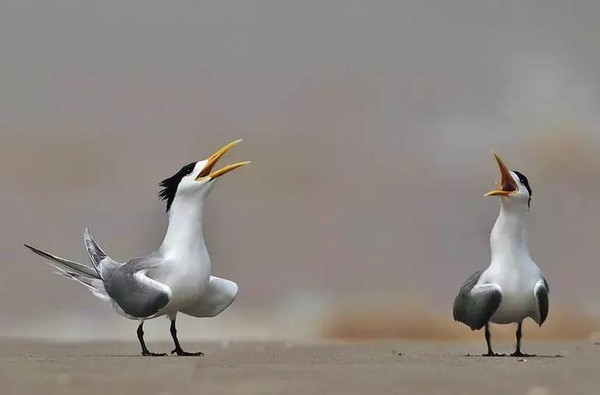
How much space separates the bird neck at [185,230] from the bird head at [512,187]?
9.63 feet

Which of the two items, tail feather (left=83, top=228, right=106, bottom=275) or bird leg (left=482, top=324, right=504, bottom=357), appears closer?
bird leg (left=482, top=324, right=504, bottom=357)

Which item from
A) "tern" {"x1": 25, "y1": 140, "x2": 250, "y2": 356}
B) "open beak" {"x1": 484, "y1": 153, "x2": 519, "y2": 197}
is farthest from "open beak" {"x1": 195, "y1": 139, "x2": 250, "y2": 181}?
"open beak" {"x1": 484, "y1": 153, "x2": 519, "y2": 197}

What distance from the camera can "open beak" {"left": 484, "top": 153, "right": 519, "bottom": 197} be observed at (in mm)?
11969

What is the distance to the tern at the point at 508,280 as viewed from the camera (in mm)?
11789

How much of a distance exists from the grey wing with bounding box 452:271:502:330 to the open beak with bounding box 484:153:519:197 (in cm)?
87

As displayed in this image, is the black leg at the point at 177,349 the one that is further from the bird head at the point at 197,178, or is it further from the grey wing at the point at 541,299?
the grey wing at the point at 541,299

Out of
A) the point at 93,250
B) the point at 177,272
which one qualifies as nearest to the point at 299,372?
the point at 177,272

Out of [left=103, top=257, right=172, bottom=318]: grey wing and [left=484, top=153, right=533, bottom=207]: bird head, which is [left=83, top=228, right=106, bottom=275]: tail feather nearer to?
[left=103, top=257, right=172, bottom=318]: grey wing

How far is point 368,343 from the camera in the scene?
1478cm

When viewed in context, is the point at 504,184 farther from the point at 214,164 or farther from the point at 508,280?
the point at 214,164

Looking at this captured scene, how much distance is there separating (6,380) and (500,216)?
5395 mm

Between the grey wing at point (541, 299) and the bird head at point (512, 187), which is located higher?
the bird head at point (512, 187)

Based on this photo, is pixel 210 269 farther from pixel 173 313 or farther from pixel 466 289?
pixel 466 289

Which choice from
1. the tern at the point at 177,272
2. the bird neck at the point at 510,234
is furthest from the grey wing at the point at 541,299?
the tern at the point at 177,272
